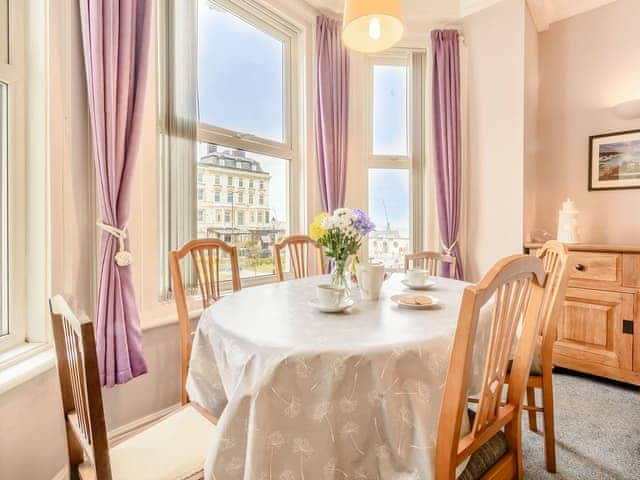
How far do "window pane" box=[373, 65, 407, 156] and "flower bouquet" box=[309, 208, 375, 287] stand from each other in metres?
2.10

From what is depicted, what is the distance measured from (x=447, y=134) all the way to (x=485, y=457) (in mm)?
2707

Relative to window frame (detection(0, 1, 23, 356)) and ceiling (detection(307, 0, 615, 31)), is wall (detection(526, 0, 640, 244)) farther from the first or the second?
window frame (detection(0, 1, 23, 356))

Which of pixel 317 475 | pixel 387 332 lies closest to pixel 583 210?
pixel 387 332

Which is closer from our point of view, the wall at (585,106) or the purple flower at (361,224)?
the purple flower at (361,224)

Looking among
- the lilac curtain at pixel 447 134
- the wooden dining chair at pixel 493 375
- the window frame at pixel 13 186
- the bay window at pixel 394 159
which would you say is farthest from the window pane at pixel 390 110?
the window frame at pixel 13 186

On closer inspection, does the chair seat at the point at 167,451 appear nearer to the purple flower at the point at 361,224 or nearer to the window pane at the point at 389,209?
the purple flower at the point at 361,224

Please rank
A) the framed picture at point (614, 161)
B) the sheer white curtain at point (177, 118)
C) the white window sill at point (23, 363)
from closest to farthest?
the white window sill at point (23, 363) < the sheer white curtain at point (177, 118) < the framed picture at point (614, 161)

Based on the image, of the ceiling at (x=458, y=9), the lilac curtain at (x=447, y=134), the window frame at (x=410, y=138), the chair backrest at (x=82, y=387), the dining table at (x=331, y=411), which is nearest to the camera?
the chair backrest at (x=82, y=387)

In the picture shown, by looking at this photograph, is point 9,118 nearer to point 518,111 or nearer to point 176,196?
point 176,196

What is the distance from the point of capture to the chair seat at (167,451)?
0.88 meters

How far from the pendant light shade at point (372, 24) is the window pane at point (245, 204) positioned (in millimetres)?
1137

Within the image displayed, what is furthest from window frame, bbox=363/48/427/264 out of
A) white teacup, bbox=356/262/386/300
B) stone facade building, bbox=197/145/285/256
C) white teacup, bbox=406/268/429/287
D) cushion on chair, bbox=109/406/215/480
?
cushion on chair, bbox=109/406/215/480

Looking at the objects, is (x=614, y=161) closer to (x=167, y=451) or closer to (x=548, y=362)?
(x=548, y=362)

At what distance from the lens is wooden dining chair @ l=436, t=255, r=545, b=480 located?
0.72 meters
